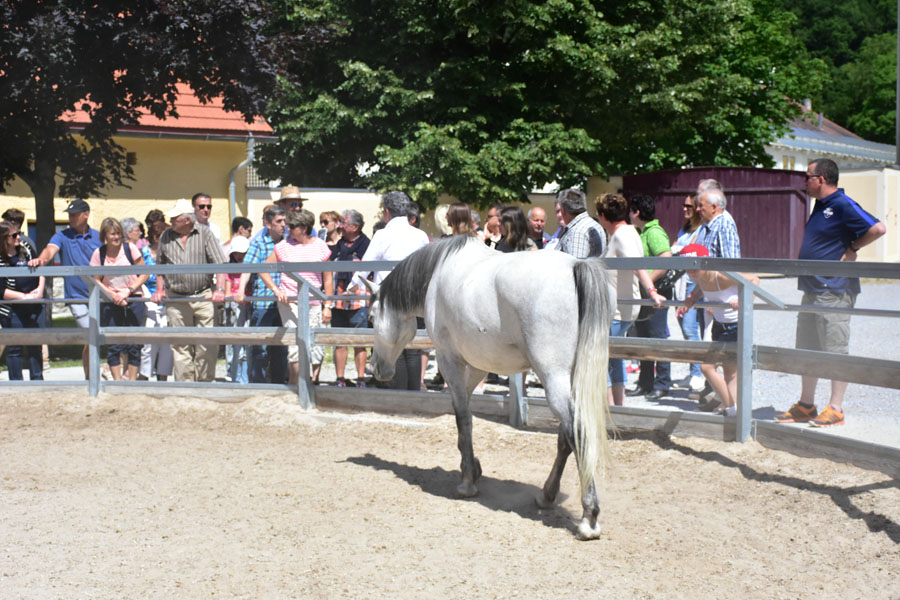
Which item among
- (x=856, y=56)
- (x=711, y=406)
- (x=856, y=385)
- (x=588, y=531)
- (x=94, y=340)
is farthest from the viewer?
(x=856, y=56)

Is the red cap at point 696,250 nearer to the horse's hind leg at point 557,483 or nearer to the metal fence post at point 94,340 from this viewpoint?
the horse's hind leg at point 557,483

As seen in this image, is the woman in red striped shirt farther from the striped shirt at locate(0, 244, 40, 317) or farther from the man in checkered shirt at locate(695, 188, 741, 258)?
the man in checkered shirt at locate(695, 188, 741, 258)

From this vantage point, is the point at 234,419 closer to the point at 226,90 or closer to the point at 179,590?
the point at 179,590

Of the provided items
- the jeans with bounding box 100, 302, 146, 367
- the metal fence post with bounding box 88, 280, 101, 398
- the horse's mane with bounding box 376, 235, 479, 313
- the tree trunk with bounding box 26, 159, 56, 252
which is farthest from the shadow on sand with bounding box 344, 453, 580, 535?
the tree trunk with bounding box 26, 159, 56, 252

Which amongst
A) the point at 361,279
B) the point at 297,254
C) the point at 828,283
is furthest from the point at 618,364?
the point at 297,254

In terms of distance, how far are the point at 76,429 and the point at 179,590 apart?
424 centimetres

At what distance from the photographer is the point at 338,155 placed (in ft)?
82.0

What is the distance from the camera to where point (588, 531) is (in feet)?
15.8

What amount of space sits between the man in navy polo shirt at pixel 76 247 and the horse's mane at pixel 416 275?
17.4ft

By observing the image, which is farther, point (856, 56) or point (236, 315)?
point (856, 56)

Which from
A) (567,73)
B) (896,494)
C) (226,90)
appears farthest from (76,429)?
(567,73)

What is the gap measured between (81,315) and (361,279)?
4783 mm

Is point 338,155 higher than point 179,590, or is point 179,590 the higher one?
point 338,155

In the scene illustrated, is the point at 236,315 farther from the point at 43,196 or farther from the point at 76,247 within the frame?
the point at 43,196
